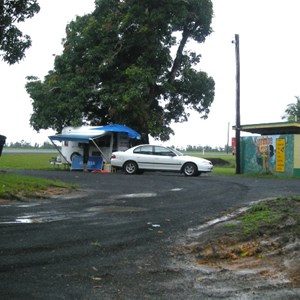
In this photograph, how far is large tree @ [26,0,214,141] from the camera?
28781 mm

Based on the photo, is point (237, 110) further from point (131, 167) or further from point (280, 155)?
point (131, 167)

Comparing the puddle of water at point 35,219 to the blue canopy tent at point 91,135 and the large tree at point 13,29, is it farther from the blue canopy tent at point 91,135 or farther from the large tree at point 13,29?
the blue canopy tent at point 91,135

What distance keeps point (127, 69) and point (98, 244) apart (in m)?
22.6

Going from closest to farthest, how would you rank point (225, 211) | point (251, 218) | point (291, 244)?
point (291, 244) < point (251, 218) < point (225, 211)

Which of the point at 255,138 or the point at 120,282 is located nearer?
the point at 120,282

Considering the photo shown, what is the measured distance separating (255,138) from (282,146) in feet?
7.73

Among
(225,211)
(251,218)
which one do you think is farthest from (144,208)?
(251,218)

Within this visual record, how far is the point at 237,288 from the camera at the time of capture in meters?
4.77

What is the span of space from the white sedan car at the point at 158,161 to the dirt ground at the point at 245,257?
13885mm

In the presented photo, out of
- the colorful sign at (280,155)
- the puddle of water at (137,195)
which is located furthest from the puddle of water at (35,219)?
the colorful sign at (280,155)

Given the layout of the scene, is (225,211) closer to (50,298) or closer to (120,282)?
(120,282)

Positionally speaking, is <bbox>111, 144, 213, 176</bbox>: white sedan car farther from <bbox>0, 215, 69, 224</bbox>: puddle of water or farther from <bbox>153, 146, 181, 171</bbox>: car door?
<bbox>0, 215, 69, 224</bbox>: puddle of water

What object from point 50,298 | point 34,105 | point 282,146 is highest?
point 34,105

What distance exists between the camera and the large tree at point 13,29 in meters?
13.8
